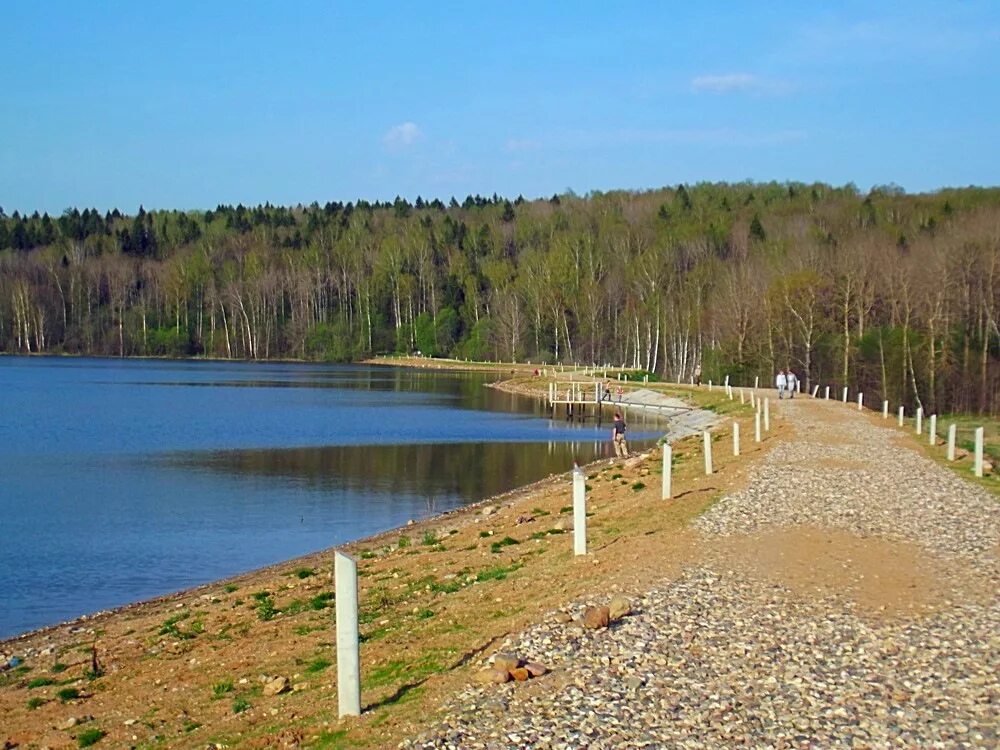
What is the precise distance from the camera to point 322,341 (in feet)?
516

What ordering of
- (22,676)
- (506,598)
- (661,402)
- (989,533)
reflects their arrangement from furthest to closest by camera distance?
(661,402)
(989,533)
(22,676)
(506,598)

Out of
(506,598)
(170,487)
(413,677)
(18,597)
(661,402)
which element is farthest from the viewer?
(661,402)

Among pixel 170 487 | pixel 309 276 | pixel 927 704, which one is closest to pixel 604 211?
pixel 309 276

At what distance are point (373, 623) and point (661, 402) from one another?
62825 mm

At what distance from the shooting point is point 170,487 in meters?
Result: 38.1

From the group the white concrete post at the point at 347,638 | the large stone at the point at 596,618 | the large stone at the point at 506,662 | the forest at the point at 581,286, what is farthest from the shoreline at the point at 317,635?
the forest at the point at 581,286

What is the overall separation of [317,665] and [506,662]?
3.88 m

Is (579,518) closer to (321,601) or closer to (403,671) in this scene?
(321,601)

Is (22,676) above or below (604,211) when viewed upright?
below

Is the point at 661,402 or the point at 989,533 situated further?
the point at 661,402

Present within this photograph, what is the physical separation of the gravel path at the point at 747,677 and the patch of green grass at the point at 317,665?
2846 mm

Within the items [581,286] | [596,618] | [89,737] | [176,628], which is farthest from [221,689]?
[581,286]

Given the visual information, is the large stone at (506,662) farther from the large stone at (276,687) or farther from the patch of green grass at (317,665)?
the patch of green grass at (317,665)

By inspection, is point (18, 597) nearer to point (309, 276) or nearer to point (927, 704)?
point (927, 704)
